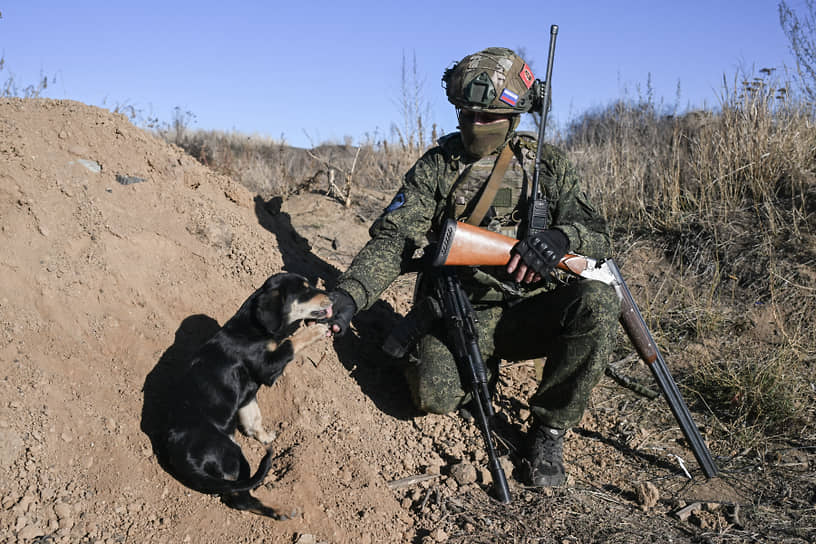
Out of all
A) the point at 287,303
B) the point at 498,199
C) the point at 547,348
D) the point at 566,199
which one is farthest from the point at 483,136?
the point at 287,303

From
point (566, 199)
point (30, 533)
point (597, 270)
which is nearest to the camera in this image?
point (30, 533)

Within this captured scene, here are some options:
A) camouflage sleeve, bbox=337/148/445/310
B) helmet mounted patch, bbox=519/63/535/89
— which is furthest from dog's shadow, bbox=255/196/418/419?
helmet mounted patch, bbox=519/63/535/89

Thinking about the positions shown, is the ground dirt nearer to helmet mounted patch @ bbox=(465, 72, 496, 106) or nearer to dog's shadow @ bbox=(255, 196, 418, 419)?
dog's shadow @ bbox=(255, 196, 418, 419)

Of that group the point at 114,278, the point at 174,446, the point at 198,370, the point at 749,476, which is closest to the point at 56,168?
the point at 114,278

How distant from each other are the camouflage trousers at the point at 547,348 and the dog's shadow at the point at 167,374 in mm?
1266

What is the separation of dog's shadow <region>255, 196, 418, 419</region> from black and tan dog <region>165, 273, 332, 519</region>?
2.45ft

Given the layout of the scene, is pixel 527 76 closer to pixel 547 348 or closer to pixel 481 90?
pixel 481 90

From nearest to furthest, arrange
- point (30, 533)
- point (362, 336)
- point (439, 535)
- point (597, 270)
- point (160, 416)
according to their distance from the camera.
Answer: point (30, 533) < point (439, 535) < point (160, 416) < point (597, 270) < point (362, 336)

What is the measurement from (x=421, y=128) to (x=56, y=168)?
507cm

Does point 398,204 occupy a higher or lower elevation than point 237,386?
higher

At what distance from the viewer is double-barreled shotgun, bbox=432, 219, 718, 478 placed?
315 cm

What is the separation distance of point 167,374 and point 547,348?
2.15 meters

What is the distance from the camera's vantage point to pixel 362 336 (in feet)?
14.2

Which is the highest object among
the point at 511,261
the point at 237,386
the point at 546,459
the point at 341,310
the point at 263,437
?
the point at 511,261
